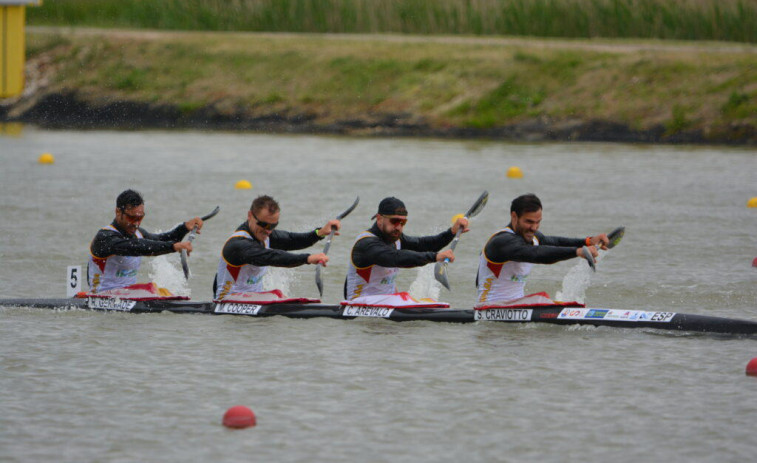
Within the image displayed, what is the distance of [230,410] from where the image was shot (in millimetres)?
9141

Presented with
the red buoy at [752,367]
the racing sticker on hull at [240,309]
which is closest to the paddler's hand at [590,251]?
the red buoy at [752,367]

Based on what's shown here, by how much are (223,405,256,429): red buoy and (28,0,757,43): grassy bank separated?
32.5 meters

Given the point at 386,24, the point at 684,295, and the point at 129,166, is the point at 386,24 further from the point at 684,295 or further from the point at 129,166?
the point at 684,295

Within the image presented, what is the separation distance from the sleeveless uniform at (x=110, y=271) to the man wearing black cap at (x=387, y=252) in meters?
2.45

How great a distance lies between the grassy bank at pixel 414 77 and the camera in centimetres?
3325

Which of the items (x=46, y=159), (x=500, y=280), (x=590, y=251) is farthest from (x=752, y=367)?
(x=46, y=159)

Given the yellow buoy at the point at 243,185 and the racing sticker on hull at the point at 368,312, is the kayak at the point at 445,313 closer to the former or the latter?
the racing sticker on hull at the point at 368,312

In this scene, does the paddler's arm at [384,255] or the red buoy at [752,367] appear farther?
the paddler's arm at [384,255]

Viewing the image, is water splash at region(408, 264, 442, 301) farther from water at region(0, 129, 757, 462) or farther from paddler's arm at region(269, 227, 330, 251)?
paddler's arm at region(269, 227, 330, 251)

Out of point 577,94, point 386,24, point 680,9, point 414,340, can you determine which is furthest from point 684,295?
point 386,24

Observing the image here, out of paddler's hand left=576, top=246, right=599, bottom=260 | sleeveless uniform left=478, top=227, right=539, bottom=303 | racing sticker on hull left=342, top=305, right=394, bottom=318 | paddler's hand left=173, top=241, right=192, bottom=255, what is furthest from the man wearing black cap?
paddler's hand left=173, top=241, right=192, bottom=255

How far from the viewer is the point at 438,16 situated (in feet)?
140

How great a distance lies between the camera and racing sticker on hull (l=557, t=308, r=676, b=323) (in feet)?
39.7

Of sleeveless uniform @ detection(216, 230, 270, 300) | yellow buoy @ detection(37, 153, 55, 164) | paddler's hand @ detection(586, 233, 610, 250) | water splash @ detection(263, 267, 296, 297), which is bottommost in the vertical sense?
water splash @ detection(263, 267, 296, 297)
